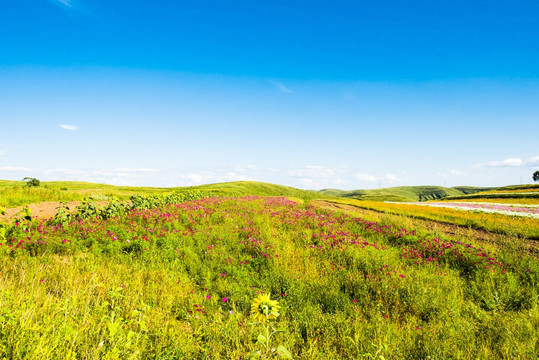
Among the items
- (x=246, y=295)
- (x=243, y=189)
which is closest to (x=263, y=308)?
(x=246, y=295)

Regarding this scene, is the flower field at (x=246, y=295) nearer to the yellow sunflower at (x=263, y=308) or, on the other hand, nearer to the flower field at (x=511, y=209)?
the yellow sunflower at (x=263, y=308)

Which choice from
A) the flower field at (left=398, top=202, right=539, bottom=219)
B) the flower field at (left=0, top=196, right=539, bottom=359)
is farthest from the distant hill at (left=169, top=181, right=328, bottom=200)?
the flower field at (left=0, top=196, right=539, bottom=359)

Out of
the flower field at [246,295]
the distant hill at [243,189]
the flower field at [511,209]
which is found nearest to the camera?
the flower field at [246,295]

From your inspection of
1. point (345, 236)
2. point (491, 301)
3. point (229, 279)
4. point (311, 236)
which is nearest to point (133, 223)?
point (229, 279)

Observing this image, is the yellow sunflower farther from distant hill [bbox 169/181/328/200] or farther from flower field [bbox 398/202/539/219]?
distant hill [bbox 169/181/328/200]

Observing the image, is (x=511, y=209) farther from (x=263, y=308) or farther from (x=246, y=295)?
(x=263, y=308)

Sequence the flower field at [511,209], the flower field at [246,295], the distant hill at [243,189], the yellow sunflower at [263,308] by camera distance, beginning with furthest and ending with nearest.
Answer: the distant hill at [243,189]
the flower field at [511,209]
the flower field at [246,295]
the yellow sunflower at [263,308]

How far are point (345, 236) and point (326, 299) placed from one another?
432 centimetres

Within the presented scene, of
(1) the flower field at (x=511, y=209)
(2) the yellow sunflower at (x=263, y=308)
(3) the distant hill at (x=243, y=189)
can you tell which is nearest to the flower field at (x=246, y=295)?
(2) the yellow sunflower at (x=263, y=308)

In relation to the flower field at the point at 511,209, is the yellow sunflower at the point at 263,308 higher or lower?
→ higher

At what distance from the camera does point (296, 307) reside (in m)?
4.46

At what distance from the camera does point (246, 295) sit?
15.1ft

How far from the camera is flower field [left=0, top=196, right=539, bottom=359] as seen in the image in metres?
2.76

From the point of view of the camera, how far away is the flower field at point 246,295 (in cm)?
276
